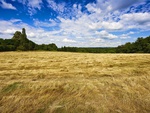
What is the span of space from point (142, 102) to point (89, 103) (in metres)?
1.93

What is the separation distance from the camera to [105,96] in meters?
4.88

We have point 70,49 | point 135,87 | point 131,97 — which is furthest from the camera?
point 70,49

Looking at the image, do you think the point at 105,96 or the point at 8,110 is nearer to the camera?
the point at 8,110

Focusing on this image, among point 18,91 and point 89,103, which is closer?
point 89,103

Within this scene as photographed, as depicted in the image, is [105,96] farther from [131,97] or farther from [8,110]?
[8,110]

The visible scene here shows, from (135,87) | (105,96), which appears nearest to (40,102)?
(105,96)

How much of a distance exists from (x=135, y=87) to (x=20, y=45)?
52138 millimetres

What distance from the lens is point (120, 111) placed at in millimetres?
3857

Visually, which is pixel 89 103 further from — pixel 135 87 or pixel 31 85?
pixel 31 85

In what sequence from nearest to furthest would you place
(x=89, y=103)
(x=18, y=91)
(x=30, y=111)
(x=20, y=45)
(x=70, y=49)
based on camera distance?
1. (x=30, y=111)
2. (x=89, y=103)
3. (x=18, y=91)
4. (x=20, y=45)
5. (x=70, y=49)

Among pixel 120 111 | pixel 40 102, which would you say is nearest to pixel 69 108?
pixel 40 102

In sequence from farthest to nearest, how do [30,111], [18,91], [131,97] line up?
[18,91] → [131,97] → [30,111]

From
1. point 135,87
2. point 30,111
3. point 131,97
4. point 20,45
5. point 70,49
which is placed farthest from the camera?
point 70,49

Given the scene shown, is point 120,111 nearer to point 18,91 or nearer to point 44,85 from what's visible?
point 44,85
